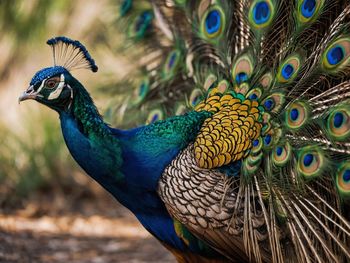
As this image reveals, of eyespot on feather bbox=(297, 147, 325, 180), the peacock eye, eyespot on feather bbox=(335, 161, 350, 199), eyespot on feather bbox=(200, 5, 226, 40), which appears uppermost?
eyespot on feather bbox=(200, 5, 226, 40)

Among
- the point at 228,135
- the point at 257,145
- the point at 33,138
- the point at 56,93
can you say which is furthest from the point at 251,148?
the point at 33,138

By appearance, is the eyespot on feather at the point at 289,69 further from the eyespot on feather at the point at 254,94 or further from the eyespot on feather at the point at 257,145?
the eyespot on feather at the point at 257,145

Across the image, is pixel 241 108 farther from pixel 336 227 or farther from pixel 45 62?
pixel 45 62

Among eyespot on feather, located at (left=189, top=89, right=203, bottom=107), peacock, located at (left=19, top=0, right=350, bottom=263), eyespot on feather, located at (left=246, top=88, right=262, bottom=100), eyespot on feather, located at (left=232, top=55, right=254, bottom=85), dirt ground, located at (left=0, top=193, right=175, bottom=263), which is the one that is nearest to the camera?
peacock, located at (left=19, top=0, right=350, bottom=263)

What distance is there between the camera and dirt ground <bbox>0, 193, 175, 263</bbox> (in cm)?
588

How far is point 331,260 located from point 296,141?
0.65 meters

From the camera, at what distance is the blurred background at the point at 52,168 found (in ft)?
19.4

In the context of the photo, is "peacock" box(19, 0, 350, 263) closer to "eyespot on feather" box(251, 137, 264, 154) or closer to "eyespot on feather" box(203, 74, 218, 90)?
"eyespot on feather" box(251, 137, 264, 154)

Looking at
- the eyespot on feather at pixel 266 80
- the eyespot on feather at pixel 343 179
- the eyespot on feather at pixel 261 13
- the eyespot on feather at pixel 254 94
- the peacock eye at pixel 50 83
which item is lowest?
the eyespot on feather at pixel 343 179

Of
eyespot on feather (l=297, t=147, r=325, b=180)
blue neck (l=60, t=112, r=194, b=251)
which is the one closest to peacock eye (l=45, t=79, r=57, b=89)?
blue neck (l=60, t=112, r=194, b=251)

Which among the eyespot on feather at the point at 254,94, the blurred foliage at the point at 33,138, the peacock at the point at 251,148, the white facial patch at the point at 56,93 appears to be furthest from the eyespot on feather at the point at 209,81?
the blurred foliage at the point at 33,138

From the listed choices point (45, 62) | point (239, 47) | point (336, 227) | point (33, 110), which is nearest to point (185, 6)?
point (239, 47)

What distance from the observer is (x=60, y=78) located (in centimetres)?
394

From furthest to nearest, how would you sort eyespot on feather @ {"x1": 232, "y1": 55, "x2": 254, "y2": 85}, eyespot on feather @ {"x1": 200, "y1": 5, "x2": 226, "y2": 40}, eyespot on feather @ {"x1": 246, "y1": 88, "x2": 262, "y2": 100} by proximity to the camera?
eyespot on feather @ {"x1": 200, "y1": 5, "x2": 226, "y2": 40} → eyespot on feather @ {"x1": 232, "y1": 55, "x2": 254, "y2": 85} → eyespot on feather @ {"x1": 246, "y1": 88, "x2": 262, "y2": 100}
